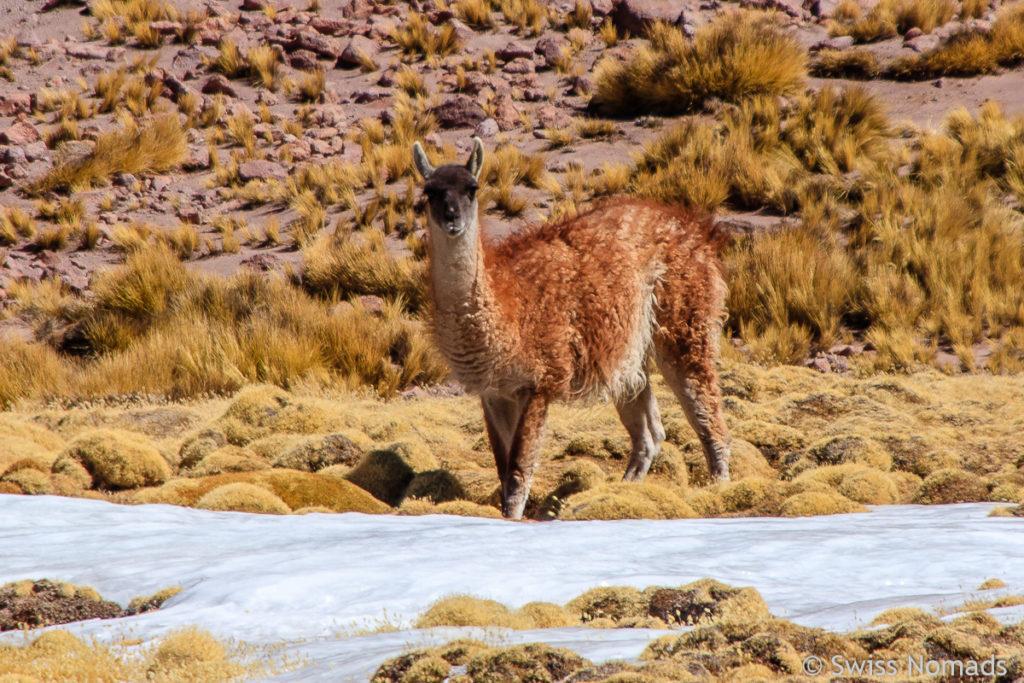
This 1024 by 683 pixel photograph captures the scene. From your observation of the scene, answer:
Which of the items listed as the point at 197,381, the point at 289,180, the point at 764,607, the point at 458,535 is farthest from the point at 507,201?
the point at 764,607

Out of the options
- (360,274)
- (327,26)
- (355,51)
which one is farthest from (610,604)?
(327,26)

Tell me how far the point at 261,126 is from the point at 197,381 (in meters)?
8.62

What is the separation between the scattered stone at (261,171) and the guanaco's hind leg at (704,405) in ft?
36.9

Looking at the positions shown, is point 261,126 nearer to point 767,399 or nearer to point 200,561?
point 767,399

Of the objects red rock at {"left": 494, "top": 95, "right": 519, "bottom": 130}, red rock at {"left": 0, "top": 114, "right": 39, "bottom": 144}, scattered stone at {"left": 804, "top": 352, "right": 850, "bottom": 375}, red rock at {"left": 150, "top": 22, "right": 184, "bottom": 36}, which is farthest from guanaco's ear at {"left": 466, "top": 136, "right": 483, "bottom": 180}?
red rock at {"left": 150, "top": 22, "right": 184, "bottom": 36}

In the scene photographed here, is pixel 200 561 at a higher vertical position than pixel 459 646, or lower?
lower

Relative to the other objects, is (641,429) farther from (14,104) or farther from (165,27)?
(165,27)

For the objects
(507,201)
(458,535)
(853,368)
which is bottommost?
(853,368)

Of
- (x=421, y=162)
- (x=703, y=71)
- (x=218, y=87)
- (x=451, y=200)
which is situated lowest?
(x=218, y=87)

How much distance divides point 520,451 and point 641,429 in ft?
4.67

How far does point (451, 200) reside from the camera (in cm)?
556

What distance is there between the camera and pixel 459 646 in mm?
2668

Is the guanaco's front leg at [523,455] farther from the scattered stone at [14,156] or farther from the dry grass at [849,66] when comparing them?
the dry grass at [849,66]

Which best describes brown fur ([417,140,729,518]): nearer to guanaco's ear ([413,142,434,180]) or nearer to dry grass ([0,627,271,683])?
guanaco's ear ([413,142,434,180])
